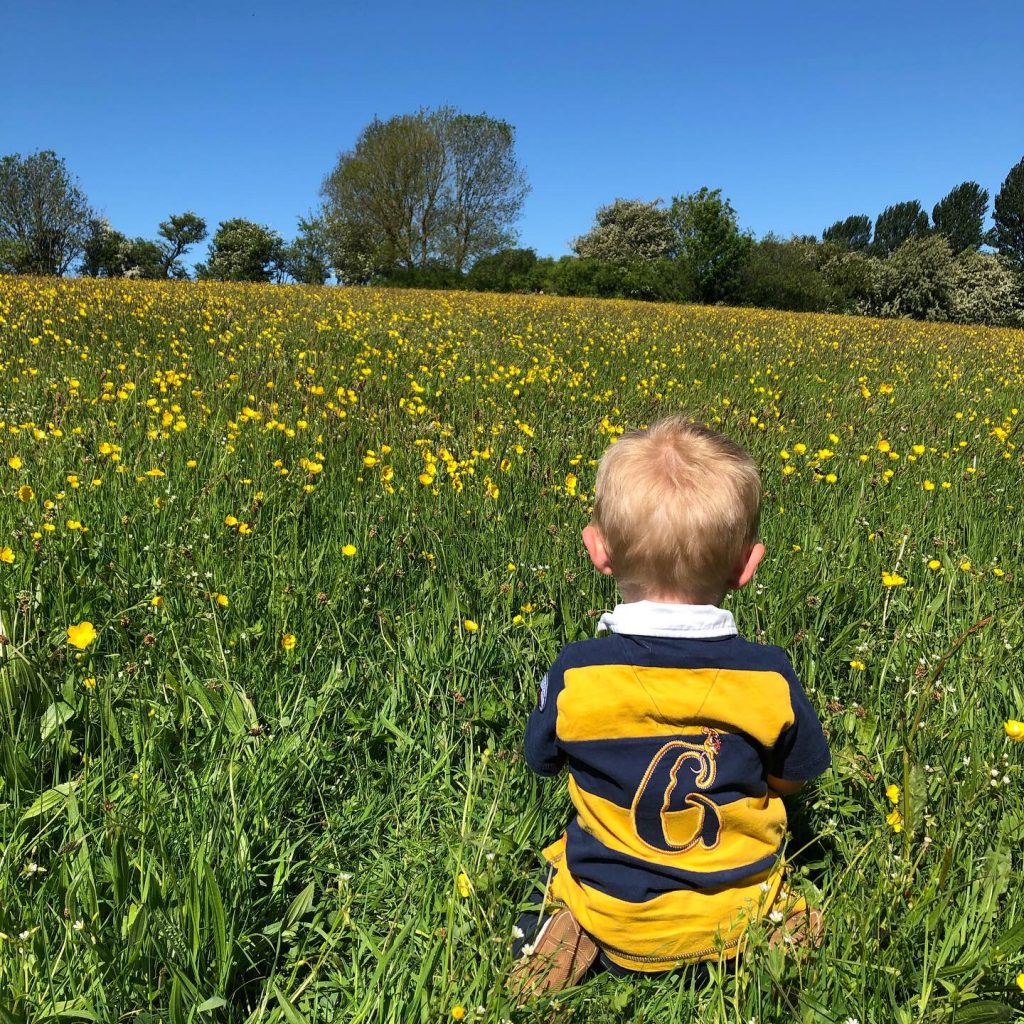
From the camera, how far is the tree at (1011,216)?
63.6m

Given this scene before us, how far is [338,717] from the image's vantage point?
2.21 metres

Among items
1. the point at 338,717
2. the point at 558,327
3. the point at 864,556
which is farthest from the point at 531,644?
the point at 558,327

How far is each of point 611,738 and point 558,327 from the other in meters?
9.74

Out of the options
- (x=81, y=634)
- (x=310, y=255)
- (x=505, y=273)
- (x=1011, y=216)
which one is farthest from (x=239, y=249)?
(x=1011, y=216)

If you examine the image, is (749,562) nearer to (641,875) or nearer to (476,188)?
(641,875)

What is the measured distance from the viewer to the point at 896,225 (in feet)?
269

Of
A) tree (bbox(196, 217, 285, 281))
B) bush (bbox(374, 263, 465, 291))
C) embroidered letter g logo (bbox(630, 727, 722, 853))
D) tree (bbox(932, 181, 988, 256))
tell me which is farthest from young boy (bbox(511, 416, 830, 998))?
tree (bbox(932, 181, 988, 256))

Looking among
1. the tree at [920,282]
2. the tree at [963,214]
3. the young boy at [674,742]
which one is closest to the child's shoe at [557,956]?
the young boy at [674,742]

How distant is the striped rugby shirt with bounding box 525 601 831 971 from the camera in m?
1.48

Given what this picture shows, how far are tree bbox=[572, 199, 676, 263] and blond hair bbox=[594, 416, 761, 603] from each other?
5478cm

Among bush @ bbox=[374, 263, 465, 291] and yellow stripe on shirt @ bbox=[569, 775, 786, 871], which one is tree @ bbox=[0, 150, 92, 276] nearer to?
bush @ bbox=[374, 263, 465, 291]

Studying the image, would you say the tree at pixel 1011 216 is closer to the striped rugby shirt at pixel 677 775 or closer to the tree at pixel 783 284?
the tree at pixel 783 284

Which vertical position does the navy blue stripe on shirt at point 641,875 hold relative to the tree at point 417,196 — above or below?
below

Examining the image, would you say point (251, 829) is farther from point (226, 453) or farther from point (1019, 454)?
point (1019, 454)
